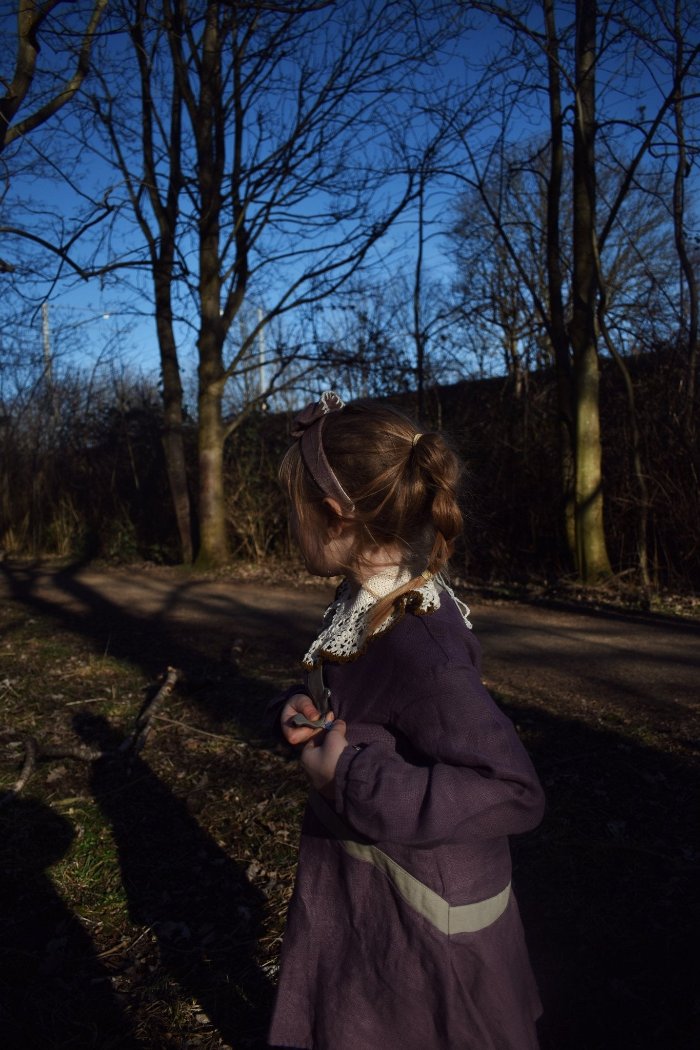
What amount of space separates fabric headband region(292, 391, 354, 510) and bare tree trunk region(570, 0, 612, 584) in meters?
7.28

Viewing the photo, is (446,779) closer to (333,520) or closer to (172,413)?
(333,520)

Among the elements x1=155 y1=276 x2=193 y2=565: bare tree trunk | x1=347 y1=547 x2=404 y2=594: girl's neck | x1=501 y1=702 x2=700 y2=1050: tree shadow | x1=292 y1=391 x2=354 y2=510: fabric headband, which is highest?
x1=155 y1=276 x2=193 y2=565: bare tree trunk

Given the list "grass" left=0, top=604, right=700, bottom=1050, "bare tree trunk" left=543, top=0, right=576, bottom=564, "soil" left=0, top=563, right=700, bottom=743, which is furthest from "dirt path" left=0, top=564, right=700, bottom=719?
"bare tree trunk" left=543, top=0, right=576, bottom=564

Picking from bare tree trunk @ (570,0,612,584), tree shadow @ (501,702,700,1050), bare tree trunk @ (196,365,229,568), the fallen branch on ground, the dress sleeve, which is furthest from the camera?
bare tree trunk @ (196,365,229,568)

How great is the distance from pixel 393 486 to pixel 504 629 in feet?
18.1

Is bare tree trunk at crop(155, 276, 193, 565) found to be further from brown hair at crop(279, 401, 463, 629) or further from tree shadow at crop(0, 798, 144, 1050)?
brown hair at crop(279, 401, 463, 629)

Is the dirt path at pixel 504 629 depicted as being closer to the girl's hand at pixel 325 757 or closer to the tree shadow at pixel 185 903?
the tree shadow at pixel 185 903

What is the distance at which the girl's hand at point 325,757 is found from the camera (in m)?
1.37

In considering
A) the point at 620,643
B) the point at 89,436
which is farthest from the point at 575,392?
the point at 89,436

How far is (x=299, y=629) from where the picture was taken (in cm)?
705

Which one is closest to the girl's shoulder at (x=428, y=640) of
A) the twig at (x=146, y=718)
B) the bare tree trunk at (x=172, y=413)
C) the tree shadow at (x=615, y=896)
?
the tree shadow at (x=615, y=896)

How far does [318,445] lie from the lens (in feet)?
5.11

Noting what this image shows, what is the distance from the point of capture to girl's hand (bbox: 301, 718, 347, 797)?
54.1 inches

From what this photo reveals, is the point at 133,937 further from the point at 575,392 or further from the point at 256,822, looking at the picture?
the point at 575,392
